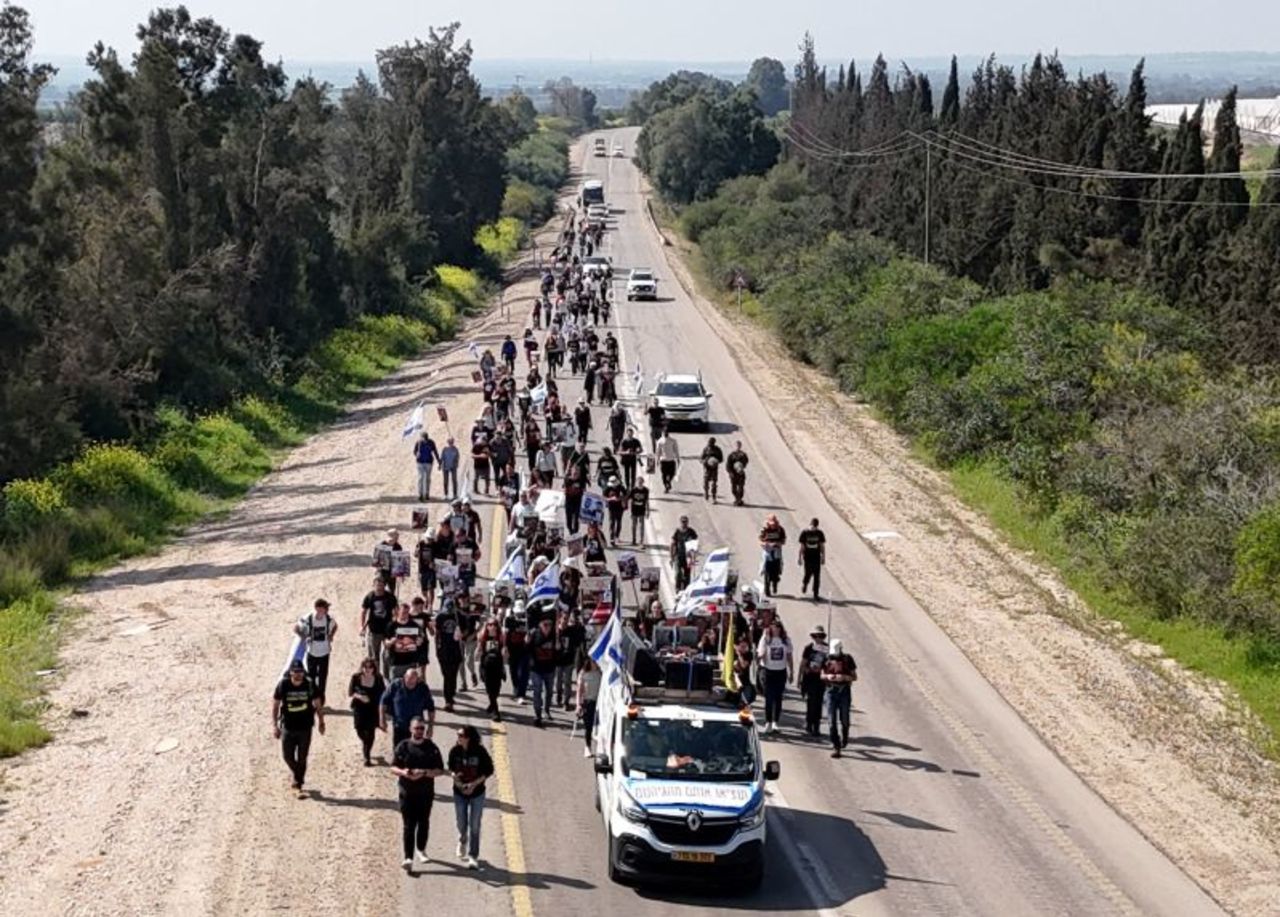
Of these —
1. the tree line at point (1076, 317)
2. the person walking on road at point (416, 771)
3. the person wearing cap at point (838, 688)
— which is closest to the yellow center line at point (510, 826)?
the person walking on road at point (416, 771)

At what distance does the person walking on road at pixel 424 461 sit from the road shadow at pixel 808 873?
17344mm

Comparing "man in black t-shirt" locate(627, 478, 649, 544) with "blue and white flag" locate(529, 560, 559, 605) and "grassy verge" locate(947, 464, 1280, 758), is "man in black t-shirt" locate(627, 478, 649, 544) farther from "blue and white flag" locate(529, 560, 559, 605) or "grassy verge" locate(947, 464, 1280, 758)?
"blue and white flag" locate(529, 560, 559, 605)

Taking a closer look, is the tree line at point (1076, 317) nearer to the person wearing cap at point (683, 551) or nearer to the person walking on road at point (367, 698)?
the person wearing cap at point (683, 551)

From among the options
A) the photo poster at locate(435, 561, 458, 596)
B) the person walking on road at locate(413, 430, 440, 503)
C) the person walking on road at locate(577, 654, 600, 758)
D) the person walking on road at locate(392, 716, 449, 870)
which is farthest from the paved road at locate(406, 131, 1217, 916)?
the person walking on road at locate(413, 430, 440, 503)

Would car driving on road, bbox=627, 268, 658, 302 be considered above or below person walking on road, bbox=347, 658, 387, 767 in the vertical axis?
below

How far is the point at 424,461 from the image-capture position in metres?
34.4

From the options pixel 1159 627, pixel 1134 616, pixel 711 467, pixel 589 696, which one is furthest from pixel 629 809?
pixel 711 467

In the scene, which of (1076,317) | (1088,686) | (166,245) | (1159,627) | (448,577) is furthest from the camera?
(166,245)

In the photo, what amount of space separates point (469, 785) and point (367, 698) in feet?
10.2

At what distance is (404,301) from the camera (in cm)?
7562

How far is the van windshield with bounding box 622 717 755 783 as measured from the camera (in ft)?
52.4

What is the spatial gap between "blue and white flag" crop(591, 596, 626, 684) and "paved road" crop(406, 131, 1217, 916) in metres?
1.31

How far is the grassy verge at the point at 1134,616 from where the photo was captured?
23.9 m

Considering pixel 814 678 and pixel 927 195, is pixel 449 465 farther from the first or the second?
pixel 927 195
